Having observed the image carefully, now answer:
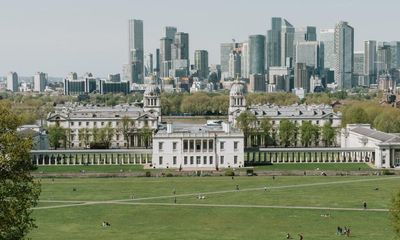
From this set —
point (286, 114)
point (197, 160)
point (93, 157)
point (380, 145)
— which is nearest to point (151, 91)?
point (286, 114)

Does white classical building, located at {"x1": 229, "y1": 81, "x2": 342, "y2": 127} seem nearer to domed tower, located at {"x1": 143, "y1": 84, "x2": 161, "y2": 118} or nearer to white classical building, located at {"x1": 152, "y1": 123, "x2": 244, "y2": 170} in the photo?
domed tower, located at {"x1": 143, "y1": 84, "x2": 161, "y2": 118}

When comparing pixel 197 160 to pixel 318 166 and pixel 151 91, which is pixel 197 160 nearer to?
pixel 318 166

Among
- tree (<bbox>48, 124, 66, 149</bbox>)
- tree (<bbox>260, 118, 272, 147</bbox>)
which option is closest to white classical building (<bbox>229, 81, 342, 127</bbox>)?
tree (<bbox>260, 118, 272, 147</bbox>)

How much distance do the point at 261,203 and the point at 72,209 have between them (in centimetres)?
1782

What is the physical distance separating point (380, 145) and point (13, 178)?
3215 inches

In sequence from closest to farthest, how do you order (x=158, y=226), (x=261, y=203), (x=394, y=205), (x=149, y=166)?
(x=394, y=205)
(x=158, y=226)
(x=261, y=203)
(x=149, y=166)

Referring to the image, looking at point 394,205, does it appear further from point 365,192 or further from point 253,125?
point 253,125

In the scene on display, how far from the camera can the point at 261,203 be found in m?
71.8

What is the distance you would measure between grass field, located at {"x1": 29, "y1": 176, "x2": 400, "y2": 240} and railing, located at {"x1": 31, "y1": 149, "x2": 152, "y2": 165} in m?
24.7

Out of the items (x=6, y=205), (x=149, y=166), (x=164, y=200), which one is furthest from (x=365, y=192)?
(x=6, y=205)

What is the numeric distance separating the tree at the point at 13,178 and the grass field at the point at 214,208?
19.9m

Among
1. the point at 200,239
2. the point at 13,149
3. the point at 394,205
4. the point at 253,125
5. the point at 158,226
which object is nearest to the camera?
the point at 13,149

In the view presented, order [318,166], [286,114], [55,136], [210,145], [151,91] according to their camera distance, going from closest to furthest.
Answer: [318,166] < [210,145] < [55,136] < [286,114] < [151,91]

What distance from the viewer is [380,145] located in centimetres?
10994
